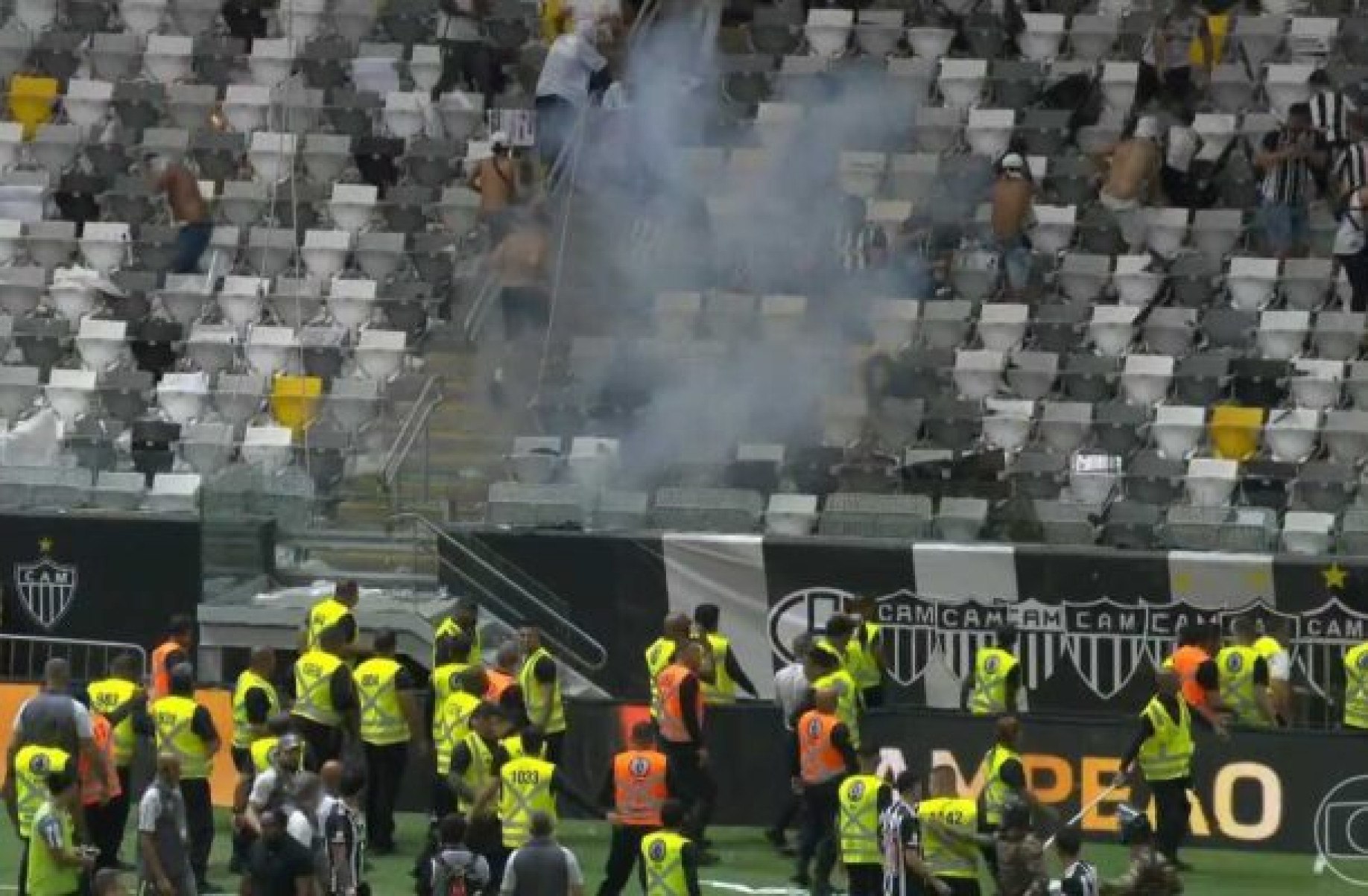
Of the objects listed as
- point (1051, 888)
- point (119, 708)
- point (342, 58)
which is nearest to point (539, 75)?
point (342, 58)

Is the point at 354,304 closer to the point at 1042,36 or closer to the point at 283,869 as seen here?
the point at 1042,36

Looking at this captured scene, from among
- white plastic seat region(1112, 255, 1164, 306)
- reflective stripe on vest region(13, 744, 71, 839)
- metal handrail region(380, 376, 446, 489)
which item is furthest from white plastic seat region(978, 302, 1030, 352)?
reflective stripe on vest region(13, 744, 71, 839)

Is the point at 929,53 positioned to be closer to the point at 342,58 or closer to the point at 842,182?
the point at 842,182

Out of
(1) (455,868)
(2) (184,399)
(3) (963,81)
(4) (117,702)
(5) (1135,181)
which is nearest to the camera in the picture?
(1) (455,868)

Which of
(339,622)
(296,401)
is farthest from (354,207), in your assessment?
(339,622)

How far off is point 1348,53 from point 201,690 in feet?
39.2

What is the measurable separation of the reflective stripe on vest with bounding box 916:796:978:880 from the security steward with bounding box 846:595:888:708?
383 centimetres

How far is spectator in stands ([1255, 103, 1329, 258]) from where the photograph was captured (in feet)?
104

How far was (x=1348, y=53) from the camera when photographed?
108 feet

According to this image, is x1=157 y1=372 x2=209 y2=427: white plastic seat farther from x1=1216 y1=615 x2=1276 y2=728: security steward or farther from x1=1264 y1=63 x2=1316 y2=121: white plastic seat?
x1=1216 y1=615 x2=1276 y2=728: security steward

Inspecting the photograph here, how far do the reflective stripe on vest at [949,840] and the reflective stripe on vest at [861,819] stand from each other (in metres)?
0.32

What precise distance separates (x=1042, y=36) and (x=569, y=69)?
165 inches

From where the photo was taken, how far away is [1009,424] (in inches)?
1214

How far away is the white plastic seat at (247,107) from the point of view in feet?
115
